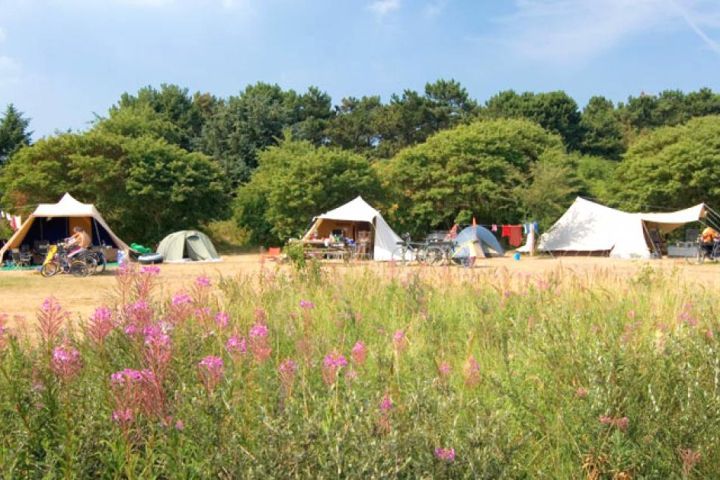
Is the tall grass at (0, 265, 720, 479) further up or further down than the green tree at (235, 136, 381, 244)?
further down

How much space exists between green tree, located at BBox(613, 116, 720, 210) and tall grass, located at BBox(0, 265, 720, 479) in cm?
2204

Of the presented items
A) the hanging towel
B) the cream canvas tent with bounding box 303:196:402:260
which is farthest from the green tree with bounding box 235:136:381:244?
the hanging towel

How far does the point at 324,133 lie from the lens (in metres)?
36.8

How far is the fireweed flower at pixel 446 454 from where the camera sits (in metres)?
1.50

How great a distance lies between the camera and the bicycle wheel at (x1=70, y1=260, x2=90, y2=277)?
1282 cm

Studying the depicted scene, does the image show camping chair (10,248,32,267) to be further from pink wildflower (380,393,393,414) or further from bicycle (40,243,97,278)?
pink wildflower (380,393,393,414)

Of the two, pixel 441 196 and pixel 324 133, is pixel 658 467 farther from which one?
pixel 324 133

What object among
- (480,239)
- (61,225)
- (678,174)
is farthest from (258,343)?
(678,174)

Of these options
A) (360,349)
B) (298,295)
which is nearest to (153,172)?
(298,295)

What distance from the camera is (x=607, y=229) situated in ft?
67.3

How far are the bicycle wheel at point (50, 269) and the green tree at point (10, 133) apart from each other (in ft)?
58.2

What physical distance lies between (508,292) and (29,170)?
21213 millimetres

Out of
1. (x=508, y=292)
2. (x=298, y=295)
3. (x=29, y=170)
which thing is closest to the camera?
(x=508, y=292)

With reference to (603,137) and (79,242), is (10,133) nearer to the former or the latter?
(79,242)
